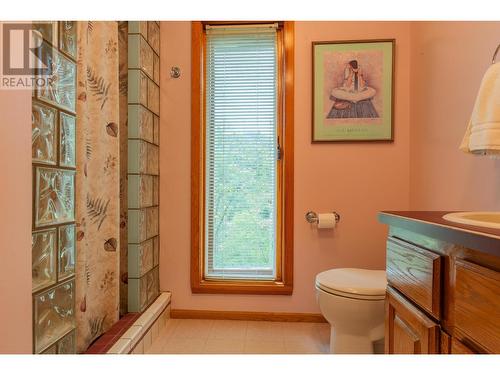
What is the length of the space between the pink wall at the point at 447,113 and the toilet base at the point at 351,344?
0.77 metres

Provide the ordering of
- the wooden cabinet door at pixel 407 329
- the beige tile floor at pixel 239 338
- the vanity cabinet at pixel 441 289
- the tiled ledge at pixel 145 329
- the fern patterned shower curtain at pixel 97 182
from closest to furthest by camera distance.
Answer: the vanity cabinet at pixel 441 289, the wooden cabinet door at pixel 407 329, the fern patterned shower curtain at pixel 97 182, the tiled ledge at pixel 145 329, the beige tile floor at pixel 239 338

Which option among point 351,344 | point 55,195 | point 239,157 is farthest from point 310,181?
point 55,195

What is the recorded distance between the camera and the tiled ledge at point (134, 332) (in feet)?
3.98

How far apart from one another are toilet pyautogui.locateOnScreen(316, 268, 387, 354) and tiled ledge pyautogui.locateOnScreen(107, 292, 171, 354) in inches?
35.9

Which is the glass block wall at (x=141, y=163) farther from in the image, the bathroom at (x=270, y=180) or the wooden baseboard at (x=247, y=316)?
the wooden baseboard at (x=247, y=316)

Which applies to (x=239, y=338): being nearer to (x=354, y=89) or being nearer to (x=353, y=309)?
(x=353, y=309)

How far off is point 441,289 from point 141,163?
1486 mm

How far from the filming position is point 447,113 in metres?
1.41

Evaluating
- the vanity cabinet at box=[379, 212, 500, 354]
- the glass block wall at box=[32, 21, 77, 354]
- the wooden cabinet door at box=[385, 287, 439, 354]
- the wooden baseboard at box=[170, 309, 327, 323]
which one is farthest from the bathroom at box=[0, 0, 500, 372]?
the vanity cabinet at box=[379, 212, 500, 354]

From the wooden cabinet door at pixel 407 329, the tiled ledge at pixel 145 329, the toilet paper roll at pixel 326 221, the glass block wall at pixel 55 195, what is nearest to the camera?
the wooden cabinet door at pixel 407 329

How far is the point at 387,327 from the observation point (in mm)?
934

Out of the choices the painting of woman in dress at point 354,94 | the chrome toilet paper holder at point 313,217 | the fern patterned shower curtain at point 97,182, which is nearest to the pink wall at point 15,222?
the fern patterned shower curtain at point 97,182

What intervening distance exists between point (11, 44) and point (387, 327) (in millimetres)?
1399

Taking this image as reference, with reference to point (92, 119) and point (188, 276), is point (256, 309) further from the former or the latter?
point (92, 119)
